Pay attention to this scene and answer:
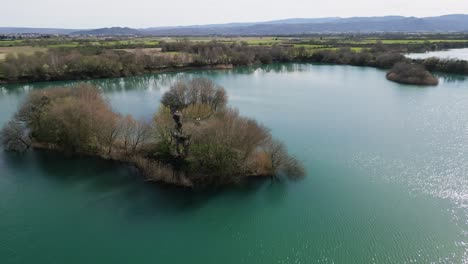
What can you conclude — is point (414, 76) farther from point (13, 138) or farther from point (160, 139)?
point (13, 138)

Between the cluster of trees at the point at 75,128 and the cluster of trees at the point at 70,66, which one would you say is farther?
the cluster of trees at the point at 70,66

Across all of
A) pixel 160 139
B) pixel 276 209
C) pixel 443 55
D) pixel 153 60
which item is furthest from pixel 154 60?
pixel 443 55

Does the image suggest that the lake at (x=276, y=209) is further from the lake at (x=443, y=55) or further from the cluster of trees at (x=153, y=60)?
the lake at (x=443, y=55)

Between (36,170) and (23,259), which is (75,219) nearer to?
(23,259)

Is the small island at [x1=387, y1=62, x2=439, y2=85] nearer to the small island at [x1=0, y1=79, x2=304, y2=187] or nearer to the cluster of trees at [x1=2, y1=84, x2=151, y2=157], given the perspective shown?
the small island at [x1=0, y1=79, x2=304, y2=187]

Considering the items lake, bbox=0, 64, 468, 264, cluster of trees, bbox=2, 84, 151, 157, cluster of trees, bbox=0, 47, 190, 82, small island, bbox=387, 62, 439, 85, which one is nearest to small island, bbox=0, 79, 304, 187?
cluster of trees, bbox=2, 84, 151, 157

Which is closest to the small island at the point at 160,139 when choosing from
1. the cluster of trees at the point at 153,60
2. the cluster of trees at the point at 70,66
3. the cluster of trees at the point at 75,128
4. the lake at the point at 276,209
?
the cluster of trees at the point at 75,128
